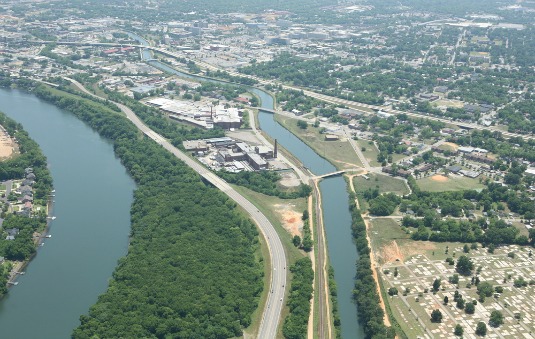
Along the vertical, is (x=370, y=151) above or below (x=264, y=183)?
below

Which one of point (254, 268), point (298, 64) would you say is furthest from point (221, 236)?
point (298, 64)

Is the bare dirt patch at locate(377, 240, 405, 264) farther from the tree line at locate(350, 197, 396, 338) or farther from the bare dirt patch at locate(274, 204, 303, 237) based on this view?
the bare dirt patch at locate(274, 204, 303, 237)

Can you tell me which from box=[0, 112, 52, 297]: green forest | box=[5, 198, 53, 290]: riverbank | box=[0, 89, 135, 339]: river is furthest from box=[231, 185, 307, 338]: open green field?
box=[0, 112, 52, 297]: green forest

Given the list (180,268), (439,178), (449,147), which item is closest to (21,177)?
(180,268)

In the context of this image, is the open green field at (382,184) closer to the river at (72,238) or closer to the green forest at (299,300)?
the green forest at (299,300)

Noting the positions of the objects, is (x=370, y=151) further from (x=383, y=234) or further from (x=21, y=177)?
(x=21, y=177)

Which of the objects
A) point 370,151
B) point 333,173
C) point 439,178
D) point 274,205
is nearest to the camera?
point 274,205

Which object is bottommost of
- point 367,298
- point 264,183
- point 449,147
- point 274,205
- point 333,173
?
point 333,173

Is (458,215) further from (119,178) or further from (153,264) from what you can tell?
(119,178)
